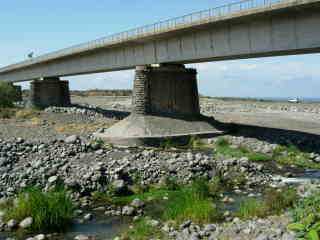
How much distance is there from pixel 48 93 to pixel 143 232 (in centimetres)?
5971

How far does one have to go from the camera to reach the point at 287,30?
25.2 metres

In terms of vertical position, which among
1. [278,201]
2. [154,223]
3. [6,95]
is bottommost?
[154,223]

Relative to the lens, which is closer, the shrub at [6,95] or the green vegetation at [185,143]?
the green vegetation at [185,143]

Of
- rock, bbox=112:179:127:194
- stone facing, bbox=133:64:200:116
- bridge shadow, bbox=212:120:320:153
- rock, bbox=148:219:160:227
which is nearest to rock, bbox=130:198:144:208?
rock, bbox=112:179:127:194

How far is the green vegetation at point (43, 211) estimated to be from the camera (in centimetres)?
1398

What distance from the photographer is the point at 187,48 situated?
34438 millimetres

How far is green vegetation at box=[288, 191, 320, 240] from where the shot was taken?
7.95 metres

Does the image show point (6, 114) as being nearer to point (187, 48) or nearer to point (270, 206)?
point (187, 48)

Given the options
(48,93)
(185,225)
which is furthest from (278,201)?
(48,93)

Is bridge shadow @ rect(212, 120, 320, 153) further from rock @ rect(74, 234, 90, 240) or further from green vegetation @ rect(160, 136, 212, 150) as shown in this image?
rock @ rect(74, 234, 90, 240)

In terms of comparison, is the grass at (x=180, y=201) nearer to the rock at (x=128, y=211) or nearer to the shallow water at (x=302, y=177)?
the rock at (x=128, y=211)

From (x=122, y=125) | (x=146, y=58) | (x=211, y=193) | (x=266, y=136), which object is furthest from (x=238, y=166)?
(x=146, y=58)

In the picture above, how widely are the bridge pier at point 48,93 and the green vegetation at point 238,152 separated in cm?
4167

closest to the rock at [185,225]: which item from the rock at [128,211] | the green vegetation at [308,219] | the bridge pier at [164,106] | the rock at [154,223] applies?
the rock at [154,223]
